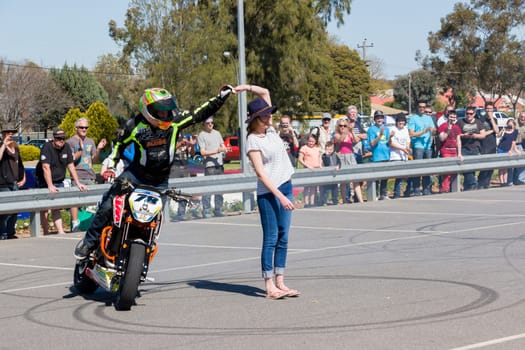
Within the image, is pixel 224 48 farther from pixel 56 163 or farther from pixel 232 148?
pixel 56 163

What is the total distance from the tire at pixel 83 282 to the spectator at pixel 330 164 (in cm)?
1027

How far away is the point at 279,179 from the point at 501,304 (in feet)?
7.18

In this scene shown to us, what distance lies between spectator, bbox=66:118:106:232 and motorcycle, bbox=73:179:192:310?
6929mm

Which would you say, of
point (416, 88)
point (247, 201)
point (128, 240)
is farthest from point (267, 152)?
point (416, 88)

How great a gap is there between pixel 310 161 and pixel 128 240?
10.7 meters

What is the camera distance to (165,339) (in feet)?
22.6

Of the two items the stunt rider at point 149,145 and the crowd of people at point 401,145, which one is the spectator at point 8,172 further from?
the stunt rider at point 149,145

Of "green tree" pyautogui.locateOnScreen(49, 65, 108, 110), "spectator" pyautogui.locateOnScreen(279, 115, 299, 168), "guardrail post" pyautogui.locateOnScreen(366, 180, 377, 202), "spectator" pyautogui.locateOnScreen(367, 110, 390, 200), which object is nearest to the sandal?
"spectator" pyautogui.locateOnScreen(279, 115, 299, 168)

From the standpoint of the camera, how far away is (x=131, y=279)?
7.98 meters

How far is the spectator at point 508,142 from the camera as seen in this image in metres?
22.2

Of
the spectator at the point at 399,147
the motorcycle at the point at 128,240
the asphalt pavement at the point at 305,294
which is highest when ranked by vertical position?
the spectator at the point at 399,147

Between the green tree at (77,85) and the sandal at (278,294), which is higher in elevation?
the green tree at (77,85)

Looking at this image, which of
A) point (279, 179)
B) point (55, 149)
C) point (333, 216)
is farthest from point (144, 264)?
point (333, 216)

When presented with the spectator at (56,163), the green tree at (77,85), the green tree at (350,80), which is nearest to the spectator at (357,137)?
the spectator at (56,163)
